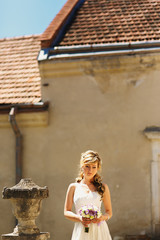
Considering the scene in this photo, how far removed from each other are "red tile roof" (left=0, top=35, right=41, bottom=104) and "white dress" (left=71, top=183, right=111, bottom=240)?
542cm

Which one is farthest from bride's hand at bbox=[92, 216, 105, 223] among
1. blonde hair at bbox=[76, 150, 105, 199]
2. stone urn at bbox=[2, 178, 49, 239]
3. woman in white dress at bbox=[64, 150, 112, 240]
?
stone urn at bbox=[2, 178, 49, 239]

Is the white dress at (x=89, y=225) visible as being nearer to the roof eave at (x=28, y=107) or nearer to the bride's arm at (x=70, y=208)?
the bride's arm at (x=70, y=208)

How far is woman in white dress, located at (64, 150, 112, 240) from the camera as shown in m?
5.93

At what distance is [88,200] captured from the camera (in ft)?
20.0

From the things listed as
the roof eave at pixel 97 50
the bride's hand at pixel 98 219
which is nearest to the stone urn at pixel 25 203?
the bride's hand at pixel 98 219

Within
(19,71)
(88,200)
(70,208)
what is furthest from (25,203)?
(19,71)

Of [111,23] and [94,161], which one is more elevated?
[111,23]

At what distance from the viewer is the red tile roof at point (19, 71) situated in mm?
11750

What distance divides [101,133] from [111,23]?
270cm

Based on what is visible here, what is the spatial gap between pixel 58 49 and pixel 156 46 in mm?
2090

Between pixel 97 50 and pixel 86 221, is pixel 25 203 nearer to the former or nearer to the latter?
pixel 86 221

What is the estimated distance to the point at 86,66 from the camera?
1092 cm

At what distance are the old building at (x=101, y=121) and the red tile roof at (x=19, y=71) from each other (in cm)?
37

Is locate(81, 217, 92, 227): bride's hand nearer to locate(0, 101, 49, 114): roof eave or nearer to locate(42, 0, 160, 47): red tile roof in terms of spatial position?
locate(0, 101, 49, 114): roof eave
